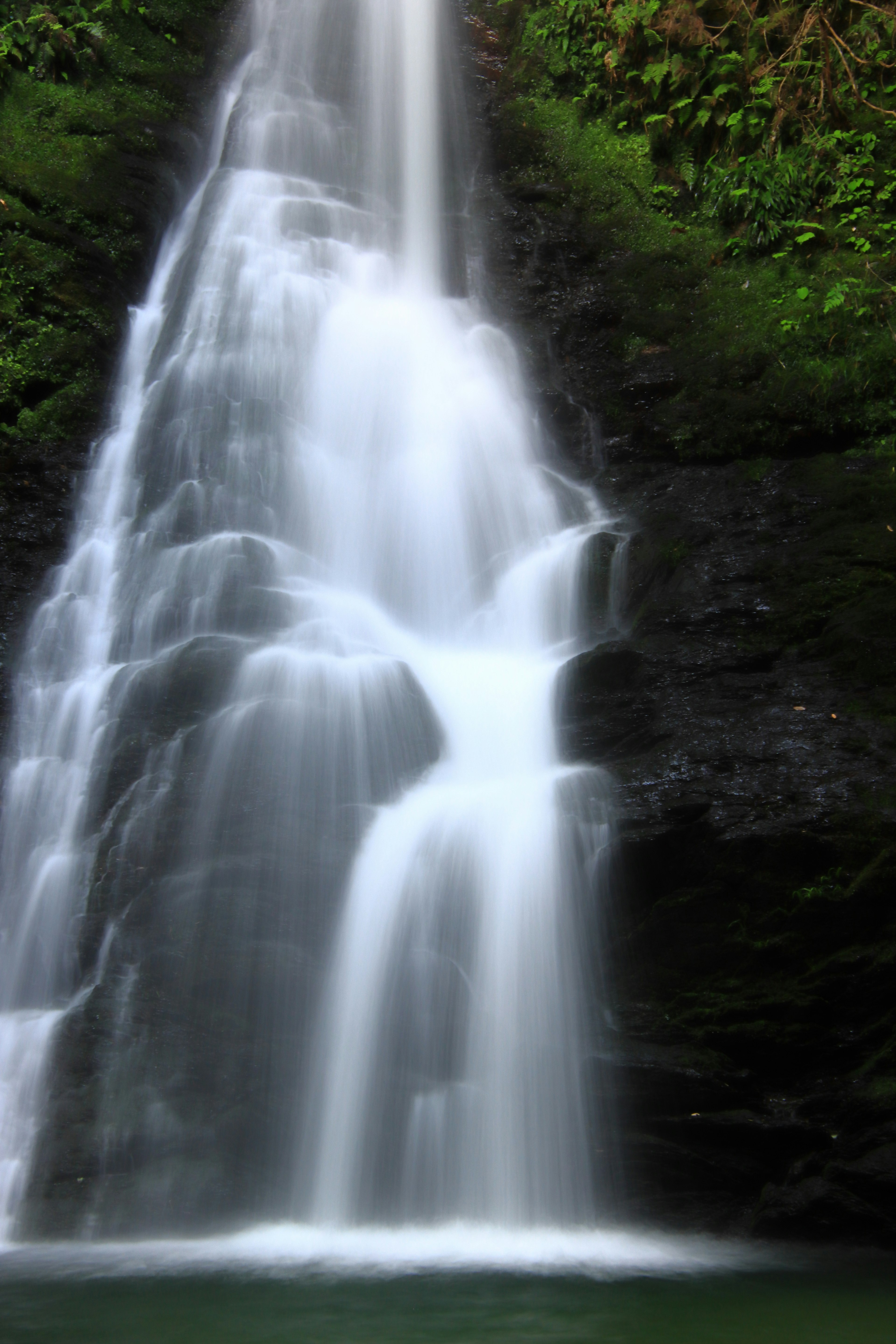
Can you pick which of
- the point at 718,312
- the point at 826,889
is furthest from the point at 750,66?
the point at 826,889

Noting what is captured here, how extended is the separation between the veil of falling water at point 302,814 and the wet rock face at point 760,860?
1.13ft

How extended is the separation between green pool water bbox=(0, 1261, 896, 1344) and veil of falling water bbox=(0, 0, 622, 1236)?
0.72m

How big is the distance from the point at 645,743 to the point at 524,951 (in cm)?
151

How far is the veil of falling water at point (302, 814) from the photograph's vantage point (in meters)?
5.12

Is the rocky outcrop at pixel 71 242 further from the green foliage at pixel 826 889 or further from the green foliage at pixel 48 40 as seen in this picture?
the green foliage at pixel 826 889

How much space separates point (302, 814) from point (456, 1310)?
9.61 ft

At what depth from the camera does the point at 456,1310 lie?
395 cm

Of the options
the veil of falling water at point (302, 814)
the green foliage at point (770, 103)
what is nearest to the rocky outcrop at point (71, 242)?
the veil of falling water at point (302, 814)

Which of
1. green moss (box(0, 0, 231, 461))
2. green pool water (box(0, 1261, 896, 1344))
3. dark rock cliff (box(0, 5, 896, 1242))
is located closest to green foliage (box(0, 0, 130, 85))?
green moss (box(0, 0, 231, 461))

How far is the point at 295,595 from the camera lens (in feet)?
24.5

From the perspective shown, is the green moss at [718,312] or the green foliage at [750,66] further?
the green foliage at [750,66]

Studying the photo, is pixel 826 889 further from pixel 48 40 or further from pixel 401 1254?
pixel 48 40

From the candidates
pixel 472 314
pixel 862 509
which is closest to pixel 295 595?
pixel 862 509

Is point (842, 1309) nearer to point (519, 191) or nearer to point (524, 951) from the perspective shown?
point (524, 951)
